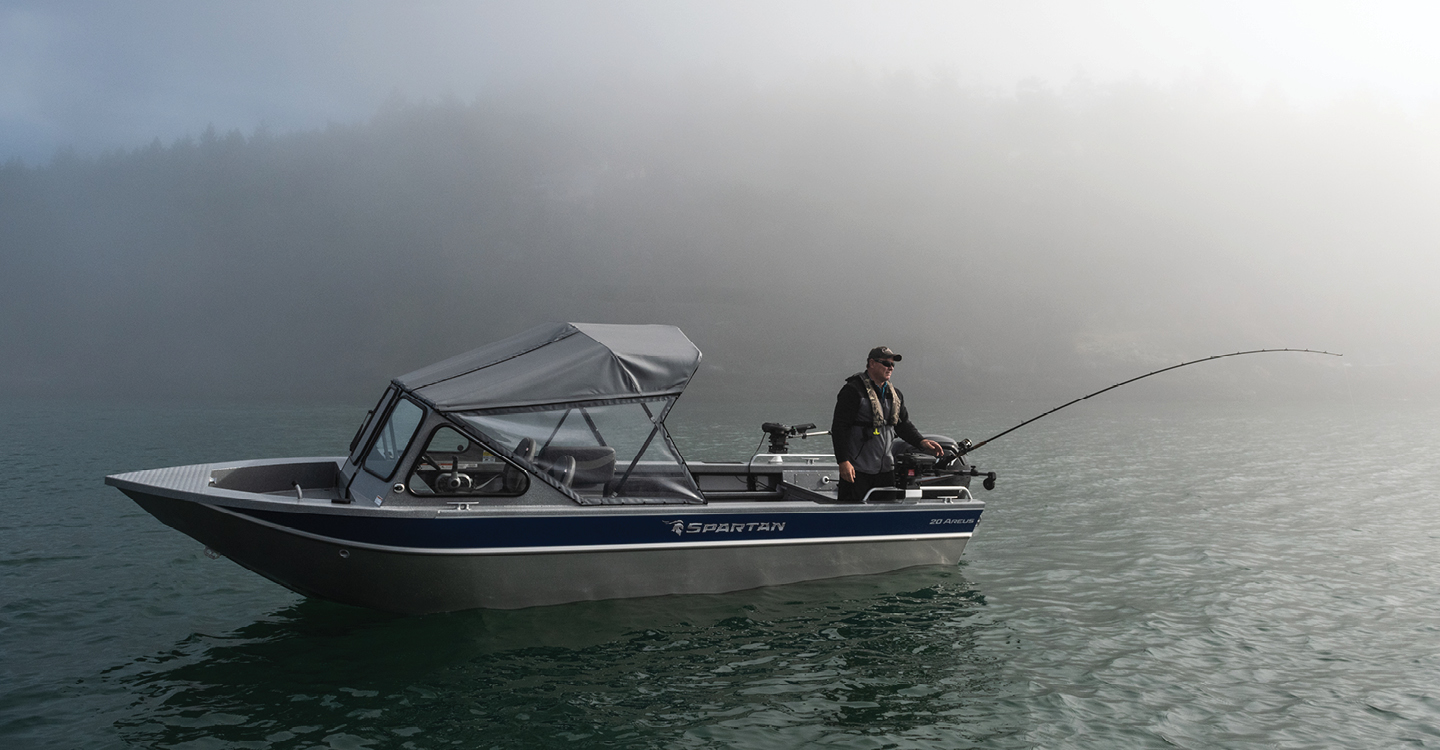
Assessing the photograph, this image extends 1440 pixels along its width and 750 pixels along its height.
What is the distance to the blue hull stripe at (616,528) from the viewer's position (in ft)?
26.2

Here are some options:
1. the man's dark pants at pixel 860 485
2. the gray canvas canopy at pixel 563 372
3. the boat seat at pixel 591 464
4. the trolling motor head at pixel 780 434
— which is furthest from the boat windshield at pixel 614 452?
the trolling motor head at pixel 780 434

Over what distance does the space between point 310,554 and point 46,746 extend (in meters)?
2.37

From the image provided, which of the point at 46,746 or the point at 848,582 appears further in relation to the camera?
the point at 848,582

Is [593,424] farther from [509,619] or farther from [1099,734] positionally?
[1099,734]

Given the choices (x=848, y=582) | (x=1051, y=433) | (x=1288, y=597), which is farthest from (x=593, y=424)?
(x=1051, y=433)

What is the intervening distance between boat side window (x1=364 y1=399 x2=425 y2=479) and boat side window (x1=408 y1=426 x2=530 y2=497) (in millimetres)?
266

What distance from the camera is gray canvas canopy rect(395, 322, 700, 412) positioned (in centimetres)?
859

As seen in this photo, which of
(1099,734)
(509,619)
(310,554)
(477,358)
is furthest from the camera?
(477,358)

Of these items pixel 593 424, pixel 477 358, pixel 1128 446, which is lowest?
pixel 1128 446

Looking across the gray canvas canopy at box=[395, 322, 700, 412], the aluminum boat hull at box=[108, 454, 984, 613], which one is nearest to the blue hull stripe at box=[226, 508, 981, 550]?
the aluminum boat hull at box=[108, 454, 984, 613]

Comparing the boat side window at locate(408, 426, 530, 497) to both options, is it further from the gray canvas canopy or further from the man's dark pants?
the man's dark pants

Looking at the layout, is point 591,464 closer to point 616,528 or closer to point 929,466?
point 616,528

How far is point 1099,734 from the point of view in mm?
6785

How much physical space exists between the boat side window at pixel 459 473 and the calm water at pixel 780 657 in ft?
4.48
